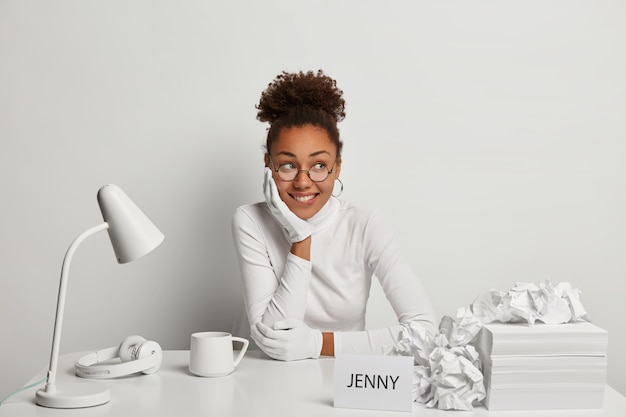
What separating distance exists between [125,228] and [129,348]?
1.26ft

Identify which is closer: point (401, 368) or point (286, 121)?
point (401, 368)

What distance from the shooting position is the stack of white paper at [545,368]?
1431 millimetres

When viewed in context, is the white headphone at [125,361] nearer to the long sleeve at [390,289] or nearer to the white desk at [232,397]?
the white desk at [232,397]

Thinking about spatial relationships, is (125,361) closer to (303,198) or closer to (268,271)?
(268,271)

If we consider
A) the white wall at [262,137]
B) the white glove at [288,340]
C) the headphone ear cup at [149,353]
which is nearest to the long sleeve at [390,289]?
the white glove at [288,340]

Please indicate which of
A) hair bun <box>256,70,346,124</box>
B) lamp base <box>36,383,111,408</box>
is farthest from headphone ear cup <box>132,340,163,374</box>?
hair bun <box>256,70,346,124</box>

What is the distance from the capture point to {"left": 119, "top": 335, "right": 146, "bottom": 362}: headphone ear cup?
1.72 meters

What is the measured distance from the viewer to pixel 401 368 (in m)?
1.45

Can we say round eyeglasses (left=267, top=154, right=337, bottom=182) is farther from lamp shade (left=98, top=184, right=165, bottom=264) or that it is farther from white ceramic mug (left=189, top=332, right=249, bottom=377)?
lamp shade (left=98, top=184, right=165, bottom=264)

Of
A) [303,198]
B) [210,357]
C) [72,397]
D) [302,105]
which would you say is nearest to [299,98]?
[302,105]

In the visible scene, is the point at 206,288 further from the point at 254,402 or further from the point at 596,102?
the point at 596,102

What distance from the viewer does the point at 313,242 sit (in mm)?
2455

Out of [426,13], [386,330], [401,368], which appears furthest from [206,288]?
[401,368]

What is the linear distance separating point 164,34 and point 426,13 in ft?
3.69
